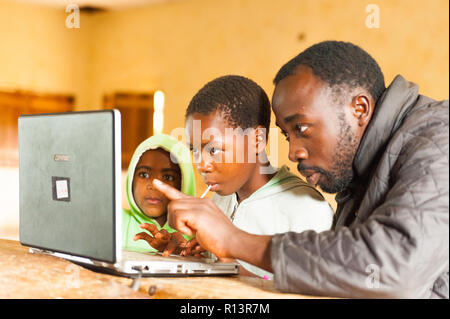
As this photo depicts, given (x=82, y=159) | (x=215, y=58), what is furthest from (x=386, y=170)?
(x=215, y=58)

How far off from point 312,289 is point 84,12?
7.16 metres

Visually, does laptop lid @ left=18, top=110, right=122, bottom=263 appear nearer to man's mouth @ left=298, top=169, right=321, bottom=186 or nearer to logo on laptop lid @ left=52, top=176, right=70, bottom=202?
logo on laptop lid @ left=52, top=176, right=70, bottom=202

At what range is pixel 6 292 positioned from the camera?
805 millimetres

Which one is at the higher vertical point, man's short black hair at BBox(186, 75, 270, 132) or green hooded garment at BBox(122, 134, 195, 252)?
man's short black hair at BBox(186, 75, 270, 132)

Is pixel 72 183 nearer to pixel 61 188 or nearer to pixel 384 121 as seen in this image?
pixel 61 188

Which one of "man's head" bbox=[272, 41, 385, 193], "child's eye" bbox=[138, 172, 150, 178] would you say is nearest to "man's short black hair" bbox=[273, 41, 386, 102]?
"man's head" bbox=[272, 41, 385, 193]

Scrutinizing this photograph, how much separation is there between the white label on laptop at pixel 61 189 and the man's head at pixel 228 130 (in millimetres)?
407

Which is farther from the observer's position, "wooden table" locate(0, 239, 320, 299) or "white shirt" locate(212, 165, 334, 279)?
"white shirt" locate(212, 165, 334, 279)

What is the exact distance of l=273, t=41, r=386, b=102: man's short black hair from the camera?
109 centimetres

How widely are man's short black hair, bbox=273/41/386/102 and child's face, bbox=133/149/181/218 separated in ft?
1.90

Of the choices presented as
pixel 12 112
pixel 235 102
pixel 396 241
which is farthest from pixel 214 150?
pixel 12 112

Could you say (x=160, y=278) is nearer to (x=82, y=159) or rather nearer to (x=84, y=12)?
(x=82, y=159)

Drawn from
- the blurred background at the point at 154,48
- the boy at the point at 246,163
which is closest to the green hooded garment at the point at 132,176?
the boy at the point at 246,163

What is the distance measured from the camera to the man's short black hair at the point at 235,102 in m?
1.40
